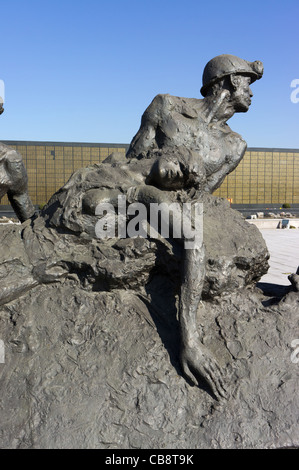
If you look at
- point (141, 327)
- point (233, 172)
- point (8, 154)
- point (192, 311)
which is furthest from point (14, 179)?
point (233, 172)

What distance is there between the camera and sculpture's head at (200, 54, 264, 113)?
142 inches

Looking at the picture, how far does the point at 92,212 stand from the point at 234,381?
53.0 inches

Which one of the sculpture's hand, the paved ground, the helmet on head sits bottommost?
the paved ground

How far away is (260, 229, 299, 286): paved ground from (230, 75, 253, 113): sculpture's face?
282cm

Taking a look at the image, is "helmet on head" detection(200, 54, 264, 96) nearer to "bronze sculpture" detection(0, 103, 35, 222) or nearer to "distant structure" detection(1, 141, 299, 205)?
"bronze sculpture" detection(0, 103, 35, 222)

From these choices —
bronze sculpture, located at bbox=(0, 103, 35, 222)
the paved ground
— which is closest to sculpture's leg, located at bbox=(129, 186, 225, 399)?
bronze sculpture, located at bbox=(0, 103, 35, 222)

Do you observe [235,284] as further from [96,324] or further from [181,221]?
[96,324]

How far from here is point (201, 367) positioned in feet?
8.10

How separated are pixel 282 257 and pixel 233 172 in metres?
14.6

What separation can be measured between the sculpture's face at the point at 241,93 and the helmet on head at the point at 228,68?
1.9 inches

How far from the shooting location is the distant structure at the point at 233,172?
19625mm

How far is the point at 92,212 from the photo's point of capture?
2889 mm

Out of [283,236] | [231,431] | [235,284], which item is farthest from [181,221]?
[283,236]

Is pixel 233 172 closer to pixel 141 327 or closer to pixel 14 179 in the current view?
pixel 14 179
